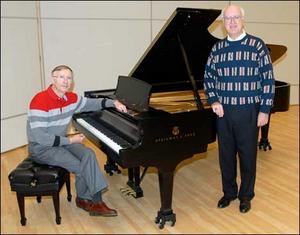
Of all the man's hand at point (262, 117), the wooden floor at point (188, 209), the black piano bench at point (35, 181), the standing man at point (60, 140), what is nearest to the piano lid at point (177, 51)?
the standing man at point (60, 140)

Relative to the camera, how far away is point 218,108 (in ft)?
8.73

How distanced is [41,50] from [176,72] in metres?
2.37

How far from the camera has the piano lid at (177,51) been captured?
2.73 metres

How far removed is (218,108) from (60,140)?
1256 millimetres

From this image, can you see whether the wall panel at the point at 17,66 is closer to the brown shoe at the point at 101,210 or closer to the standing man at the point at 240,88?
the brown shoe at the point at 101,210

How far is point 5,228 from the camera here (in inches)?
104

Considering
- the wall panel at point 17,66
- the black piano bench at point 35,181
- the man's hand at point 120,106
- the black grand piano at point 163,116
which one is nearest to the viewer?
the black grand piano at point 163,116

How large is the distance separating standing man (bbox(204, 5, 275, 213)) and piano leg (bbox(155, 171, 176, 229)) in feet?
1.86

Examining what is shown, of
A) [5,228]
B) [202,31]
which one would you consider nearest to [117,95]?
[202,31]

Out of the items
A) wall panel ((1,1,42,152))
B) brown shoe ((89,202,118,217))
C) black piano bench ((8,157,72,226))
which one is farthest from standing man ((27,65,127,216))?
wall panel ((1,1,42,152))

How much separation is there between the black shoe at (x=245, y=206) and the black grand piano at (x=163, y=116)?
60cm

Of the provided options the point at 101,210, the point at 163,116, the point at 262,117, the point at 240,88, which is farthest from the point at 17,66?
the point at 262,117

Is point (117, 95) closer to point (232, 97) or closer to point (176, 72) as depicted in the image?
point (176, 72)

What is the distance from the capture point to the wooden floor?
2623mm
